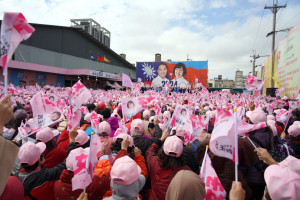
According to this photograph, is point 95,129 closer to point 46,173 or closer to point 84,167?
point 46,173

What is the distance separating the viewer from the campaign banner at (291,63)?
1365 cm

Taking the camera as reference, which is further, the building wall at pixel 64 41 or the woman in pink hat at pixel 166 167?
the building wall at pixel 64 41

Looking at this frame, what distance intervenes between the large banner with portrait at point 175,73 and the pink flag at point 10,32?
3419cm

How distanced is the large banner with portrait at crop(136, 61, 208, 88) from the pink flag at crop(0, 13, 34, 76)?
112ft

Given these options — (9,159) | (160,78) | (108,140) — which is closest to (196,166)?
(108,140)

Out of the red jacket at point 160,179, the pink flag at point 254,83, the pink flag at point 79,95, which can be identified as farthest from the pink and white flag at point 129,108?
the pink flag at point 254,83

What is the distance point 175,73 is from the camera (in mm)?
36156

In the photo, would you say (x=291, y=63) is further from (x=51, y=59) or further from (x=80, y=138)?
(x=51, y=59)

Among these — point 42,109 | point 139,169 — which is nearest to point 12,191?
point 139,169

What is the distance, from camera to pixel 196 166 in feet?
9.78

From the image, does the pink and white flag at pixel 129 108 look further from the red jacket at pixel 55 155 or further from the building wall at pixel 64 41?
the building wall at pixel 64 41

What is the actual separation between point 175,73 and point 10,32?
35109 mm

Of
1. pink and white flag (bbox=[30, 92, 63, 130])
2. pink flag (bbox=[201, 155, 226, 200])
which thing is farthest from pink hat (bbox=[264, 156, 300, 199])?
pink and white flag (bbox=[30, 92, 63, 130])

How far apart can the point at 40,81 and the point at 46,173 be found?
1063 inches
